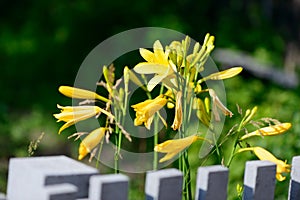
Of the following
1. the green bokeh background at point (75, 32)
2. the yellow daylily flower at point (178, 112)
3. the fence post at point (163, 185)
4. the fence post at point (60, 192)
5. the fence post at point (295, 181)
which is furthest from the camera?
the green bokeh background at point (75, 32)

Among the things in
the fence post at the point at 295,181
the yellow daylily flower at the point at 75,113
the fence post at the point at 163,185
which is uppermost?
the yellow daylily flower at the point at 75,113

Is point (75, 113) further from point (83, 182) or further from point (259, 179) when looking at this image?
point (259, 179)

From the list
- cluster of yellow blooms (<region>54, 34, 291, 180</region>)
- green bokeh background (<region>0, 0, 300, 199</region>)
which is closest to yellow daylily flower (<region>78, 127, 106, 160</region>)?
cluster of yellow blooms (<region>54, 34, 291, 180</region>)

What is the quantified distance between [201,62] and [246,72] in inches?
145

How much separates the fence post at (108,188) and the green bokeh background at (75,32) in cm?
408

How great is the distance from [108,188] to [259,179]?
0.35 meters

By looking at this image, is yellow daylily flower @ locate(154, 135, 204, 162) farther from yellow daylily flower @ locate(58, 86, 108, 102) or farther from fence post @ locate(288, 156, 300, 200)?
fence post @ locate(288, 156, 300, 200)

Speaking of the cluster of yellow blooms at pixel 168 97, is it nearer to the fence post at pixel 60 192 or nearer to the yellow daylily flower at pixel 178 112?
the yellow daylily flower at pixel 178 112

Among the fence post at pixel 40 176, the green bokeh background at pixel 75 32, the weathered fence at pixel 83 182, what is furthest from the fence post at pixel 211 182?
the green bokeh background at pixel 75 32

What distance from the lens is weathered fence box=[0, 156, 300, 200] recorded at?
949 millimetres

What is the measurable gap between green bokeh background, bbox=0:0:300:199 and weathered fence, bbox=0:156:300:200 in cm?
399

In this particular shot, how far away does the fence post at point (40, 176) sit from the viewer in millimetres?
955

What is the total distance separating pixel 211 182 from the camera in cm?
110

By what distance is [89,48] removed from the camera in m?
5.48
